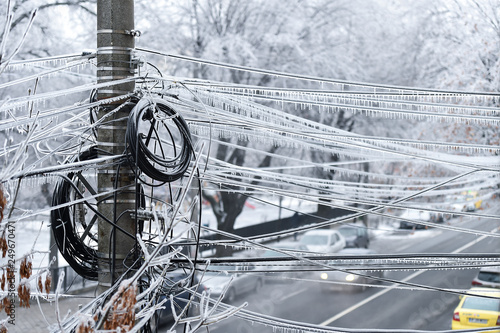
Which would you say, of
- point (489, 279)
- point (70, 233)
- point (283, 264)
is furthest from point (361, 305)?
point (70, 233)

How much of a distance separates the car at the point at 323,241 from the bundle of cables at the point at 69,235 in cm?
1559

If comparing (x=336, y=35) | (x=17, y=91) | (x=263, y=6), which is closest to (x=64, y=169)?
(x=17, y=91)

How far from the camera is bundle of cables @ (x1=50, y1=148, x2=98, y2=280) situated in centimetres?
415

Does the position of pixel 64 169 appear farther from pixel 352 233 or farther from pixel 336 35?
pixel 352 233

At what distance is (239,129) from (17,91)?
1009 centimetres

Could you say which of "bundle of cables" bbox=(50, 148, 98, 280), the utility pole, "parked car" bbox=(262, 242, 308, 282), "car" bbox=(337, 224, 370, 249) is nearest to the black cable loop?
"bundle of cables" bbox=(50, 148, 98, 280)

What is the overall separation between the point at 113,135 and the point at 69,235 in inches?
35.7

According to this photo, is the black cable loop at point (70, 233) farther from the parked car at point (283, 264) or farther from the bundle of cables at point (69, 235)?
the parked car at point (283, 264)

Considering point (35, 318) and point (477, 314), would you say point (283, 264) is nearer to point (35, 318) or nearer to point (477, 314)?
point (477, 314)

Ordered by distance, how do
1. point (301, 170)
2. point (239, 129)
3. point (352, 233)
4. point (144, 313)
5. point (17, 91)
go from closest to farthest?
point (144, 313) → point (239, 129) → point (17, 91) → point (301, 170) → point (352, 233)

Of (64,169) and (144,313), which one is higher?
(64,169)

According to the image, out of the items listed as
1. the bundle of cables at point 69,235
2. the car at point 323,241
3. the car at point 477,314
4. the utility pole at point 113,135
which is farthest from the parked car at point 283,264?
the car at point 477,314

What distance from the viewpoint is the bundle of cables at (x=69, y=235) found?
4.15m

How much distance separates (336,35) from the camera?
20516 mm
